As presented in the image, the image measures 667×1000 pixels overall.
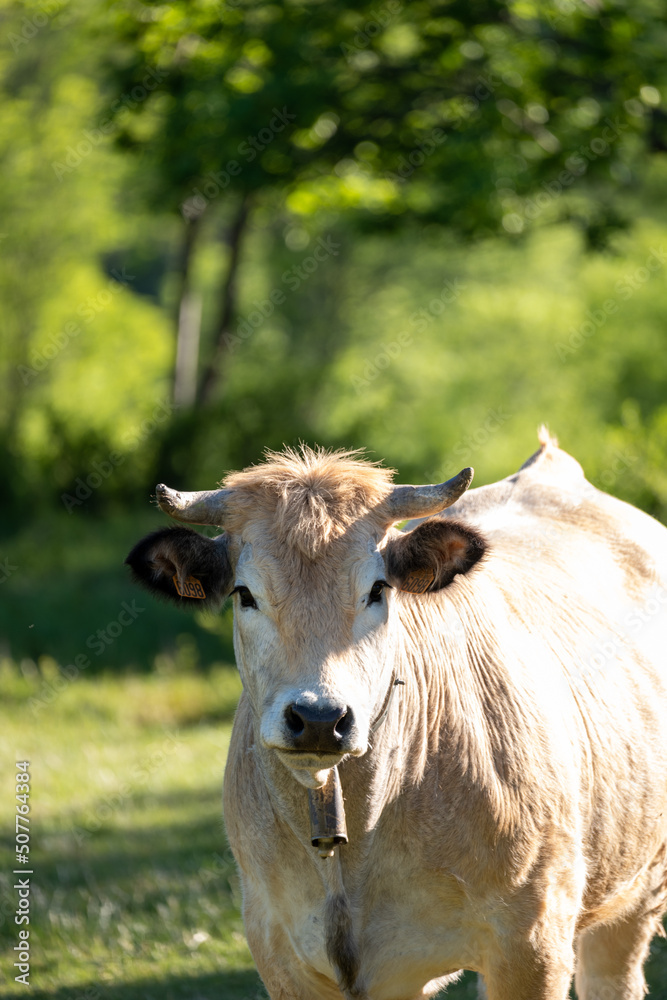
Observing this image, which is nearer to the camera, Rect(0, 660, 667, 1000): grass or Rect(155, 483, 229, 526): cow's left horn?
Rect(155, 483, 229, 526): cow's left horn

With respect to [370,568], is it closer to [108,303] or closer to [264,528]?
[264,528]

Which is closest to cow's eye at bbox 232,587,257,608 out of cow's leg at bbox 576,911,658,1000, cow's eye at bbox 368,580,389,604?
cow's eye at bbox 368,580,389,604

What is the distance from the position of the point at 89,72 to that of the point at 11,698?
18.8 meters

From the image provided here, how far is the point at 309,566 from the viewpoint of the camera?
3439 mm

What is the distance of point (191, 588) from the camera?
3.80 m

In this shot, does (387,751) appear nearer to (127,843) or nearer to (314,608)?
(314,608)

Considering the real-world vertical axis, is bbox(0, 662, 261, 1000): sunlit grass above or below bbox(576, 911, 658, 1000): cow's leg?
below

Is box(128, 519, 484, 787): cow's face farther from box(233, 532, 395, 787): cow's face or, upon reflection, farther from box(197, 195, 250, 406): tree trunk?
box(197, 195, 250, 406): tree trunk

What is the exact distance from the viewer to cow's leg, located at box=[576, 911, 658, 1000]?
4.80 metres

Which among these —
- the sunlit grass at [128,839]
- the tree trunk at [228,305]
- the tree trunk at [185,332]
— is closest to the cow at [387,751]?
the sunlit grass at [128,839]

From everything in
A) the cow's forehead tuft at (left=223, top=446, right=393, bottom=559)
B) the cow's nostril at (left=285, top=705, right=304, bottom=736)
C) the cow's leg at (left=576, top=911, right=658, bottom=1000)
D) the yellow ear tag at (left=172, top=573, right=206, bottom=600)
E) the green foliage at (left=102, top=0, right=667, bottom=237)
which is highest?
the cow's forehead tuft at (left=223, top=446, right=393, bottom=559)

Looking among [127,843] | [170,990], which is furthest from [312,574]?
[127,843]

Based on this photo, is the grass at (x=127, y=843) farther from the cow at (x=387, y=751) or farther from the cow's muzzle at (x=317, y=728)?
the cow's muzzle at (x=317, y=728)

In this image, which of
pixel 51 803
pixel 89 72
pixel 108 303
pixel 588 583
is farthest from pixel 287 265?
pixel 588 583
